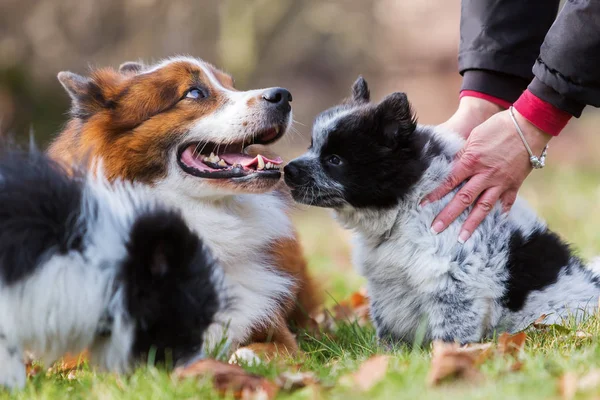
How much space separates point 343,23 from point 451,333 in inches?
572

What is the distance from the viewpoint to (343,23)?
17.0m

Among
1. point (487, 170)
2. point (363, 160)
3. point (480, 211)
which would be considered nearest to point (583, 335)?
point (480, 211)

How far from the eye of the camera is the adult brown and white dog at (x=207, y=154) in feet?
11.9

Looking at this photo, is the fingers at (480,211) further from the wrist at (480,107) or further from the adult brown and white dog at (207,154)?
the adult brown and white dog at (207,154)

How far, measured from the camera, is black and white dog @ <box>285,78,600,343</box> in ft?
10.7

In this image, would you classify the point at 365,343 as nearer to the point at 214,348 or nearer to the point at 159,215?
the point at 214,348

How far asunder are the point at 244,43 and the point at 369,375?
42.5ft

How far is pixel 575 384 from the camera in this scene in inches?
82.0

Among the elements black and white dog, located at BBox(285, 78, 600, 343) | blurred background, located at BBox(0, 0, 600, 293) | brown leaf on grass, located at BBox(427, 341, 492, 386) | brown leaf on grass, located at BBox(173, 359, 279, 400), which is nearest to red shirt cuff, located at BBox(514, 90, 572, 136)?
black and white dog, located at BBox(285, 78, 600, 343)

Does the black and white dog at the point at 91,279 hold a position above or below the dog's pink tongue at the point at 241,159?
below

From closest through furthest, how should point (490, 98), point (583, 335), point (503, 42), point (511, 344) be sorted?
point (511, 344), point (583, 335), point (503, 42), point (490, 98)

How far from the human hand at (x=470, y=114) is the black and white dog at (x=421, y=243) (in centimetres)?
35

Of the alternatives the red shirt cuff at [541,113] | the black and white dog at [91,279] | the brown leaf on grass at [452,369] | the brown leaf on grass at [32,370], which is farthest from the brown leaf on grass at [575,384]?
the brown leaf on grass at [32,370]

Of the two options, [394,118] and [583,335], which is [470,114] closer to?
[394,118]
